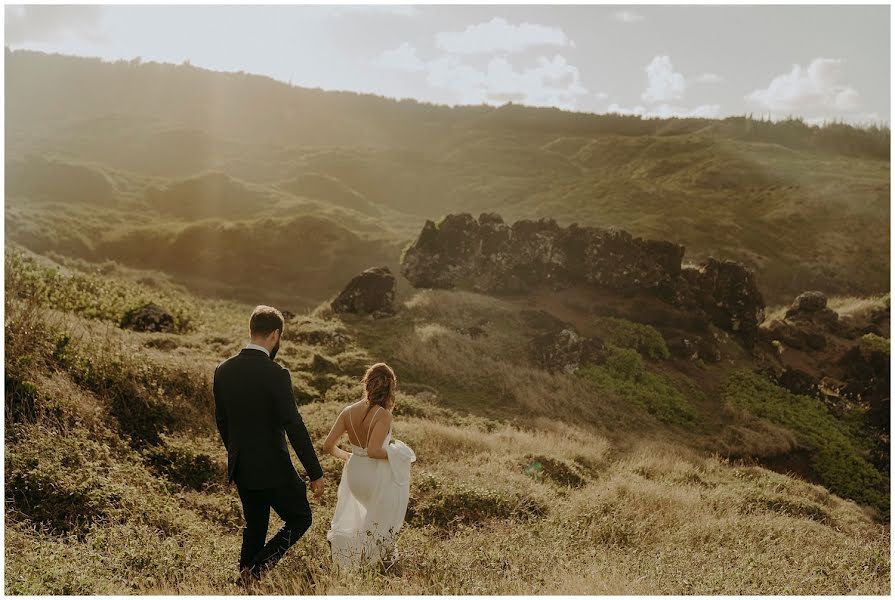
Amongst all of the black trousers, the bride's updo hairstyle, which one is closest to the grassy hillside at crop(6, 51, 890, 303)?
the bride's updo hairstyle

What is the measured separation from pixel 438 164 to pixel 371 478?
237ft

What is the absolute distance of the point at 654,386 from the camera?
18.9 metres

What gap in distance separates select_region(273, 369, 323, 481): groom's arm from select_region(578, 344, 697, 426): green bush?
13.5m

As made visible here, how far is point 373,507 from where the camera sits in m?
6.15

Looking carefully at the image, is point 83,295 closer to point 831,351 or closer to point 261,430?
point 261,430

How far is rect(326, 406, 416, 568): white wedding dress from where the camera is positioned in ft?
20.1

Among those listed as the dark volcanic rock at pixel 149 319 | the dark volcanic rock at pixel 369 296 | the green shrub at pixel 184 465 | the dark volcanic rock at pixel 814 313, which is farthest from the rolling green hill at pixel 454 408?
the dark volcanic rock at pixel 814 313

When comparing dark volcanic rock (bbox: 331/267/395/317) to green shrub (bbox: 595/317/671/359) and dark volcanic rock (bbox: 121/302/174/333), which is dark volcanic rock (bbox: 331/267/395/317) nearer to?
dark volcanic rock (bbox: 121/302/174/333)

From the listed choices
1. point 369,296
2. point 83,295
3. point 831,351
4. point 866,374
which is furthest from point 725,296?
point 83,295

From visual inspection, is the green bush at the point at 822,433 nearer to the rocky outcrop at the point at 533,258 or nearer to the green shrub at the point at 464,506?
the rocky outcrop at the point at 533,258

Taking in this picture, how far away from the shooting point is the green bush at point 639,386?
17.8 meters

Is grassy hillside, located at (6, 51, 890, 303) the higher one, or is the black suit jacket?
grassy hillside, located at (6, 51, 890, 303)

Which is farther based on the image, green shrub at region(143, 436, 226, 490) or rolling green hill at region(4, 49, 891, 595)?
green shrub at region(143, 436, 226, 490)

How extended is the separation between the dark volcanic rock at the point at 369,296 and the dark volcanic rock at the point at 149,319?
Answer: 5.47m
